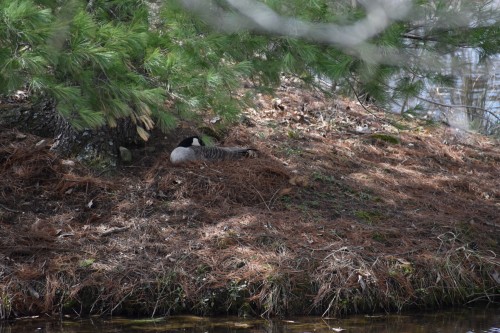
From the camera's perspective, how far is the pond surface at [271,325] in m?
5.84

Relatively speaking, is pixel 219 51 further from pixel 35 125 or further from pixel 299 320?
pixel 35 125

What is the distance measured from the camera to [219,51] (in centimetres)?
632

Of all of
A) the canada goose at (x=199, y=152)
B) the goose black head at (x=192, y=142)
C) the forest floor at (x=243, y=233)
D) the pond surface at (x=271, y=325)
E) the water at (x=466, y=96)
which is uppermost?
the water at (x=466, y=96)

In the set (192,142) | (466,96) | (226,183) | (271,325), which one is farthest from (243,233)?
(466,96)

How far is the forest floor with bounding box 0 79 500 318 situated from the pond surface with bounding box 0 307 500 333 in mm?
145

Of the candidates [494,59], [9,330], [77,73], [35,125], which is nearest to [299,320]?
[9,330]

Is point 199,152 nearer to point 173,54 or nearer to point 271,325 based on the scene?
point 173,54

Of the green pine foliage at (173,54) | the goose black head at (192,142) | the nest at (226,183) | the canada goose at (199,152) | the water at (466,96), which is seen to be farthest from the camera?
the goose black head at (192,142)

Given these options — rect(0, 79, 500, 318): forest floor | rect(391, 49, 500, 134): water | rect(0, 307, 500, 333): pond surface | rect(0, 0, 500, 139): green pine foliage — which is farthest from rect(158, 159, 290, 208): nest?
rect(0, 307, 500, 333): pond surface

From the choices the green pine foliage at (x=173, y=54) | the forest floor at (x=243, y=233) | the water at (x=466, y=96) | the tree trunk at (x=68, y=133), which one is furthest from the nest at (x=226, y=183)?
the water at (x=466, y=96)

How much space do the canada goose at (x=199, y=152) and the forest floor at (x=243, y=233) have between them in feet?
0.50

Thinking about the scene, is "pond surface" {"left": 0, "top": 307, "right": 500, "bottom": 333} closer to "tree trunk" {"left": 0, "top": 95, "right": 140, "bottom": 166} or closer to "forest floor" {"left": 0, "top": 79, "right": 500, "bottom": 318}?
"forest floor" {"left": 0, "top": 79, "right": 500, "bottom": 318}

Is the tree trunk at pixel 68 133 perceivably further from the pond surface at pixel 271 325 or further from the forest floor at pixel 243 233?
the pond surface at pixel 271 325

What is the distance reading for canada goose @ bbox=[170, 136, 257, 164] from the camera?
26.7ft
